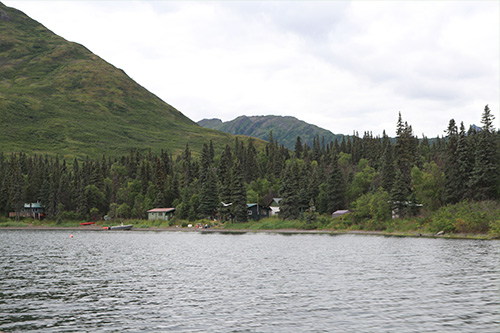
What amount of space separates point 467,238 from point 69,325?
76811 mm

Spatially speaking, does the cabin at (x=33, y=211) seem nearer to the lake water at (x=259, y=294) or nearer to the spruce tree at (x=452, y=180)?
the lake water at (x=259, y=294)

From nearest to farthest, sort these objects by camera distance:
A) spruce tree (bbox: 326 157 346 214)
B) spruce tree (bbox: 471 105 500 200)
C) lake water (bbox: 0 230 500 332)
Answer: lake water (bbox: 0 230 500 332)
spruce tree (bbox: 471 105 500 200)
spruce tree (bbox: 326 157 346 214)

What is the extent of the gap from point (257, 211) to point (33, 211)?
3839 inches

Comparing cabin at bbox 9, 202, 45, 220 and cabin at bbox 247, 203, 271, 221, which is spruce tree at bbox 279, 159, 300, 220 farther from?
cabin at bbox 9, 202, 45, 220

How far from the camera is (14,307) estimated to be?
93.2 feet

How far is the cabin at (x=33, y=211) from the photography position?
594ft

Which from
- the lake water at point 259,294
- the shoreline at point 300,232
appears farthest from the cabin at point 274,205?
the lake water at point 259,294

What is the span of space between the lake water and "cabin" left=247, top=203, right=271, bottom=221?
320 ft

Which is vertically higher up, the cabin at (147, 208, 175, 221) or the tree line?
the tree line

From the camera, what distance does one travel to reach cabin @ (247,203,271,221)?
502 feet

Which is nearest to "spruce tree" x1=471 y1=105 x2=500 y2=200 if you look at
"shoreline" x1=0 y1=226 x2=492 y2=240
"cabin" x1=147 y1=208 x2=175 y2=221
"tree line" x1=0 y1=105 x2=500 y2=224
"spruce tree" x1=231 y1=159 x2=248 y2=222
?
"tree line" x1=0 y1=105 x2=500 y2=224

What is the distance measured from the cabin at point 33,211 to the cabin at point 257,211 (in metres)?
88.1

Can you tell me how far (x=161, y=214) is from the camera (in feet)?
530

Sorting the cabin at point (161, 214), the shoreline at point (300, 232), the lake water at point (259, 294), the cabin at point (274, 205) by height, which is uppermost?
the cabin at point (274, 205)
